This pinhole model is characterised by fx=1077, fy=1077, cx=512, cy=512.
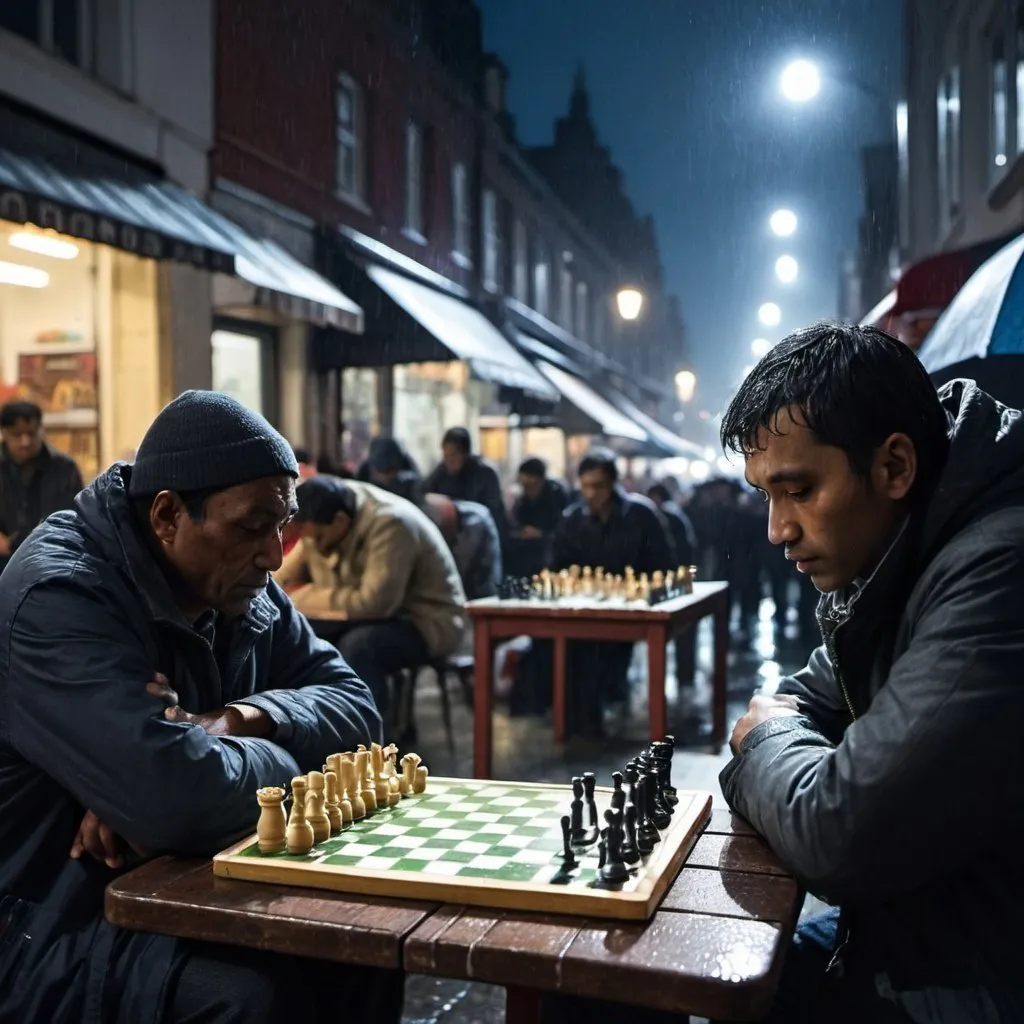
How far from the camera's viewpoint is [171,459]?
7.92 feet

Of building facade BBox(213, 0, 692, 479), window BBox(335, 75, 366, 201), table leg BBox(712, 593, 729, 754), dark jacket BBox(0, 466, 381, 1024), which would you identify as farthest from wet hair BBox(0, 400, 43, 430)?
window BBox(335, 75, 366, 201)

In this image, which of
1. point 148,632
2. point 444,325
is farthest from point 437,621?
point 444,325

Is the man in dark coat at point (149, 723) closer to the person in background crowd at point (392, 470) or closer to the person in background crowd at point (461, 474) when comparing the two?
the person in background crowd at point (392, 470)

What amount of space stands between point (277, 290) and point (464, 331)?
256 inches

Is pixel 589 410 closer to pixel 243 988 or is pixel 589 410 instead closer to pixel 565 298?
pixel 565 298

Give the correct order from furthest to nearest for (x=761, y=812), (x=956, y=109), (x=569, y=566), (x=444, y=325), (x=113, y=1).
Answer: (x=444, y=325) < (x=956, y=109) < (x=113, y=1) < (x=569, y=566) < (x=761, y=812)

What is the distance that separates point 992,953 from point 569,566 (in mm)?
6399

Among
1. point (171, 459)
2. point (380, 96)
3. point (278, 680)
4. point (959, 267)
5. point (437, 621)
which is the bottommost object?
point (437, 621)

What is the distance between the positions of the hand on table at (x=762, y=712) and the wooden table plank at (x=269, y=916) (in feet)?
2.70

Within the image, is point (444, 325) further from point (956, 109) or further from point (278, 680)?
point (278, 680)

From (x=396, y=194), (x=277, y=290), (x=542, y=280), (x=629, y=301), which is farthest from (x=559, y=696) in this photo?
(x=542, y=280)

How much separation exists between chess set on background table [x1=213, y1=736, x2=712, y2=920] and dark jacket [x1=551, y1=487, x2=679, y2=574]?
5538 mm

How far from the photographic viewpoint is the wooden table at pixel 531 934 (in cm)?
154

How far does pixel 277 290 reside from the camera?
971 cm
